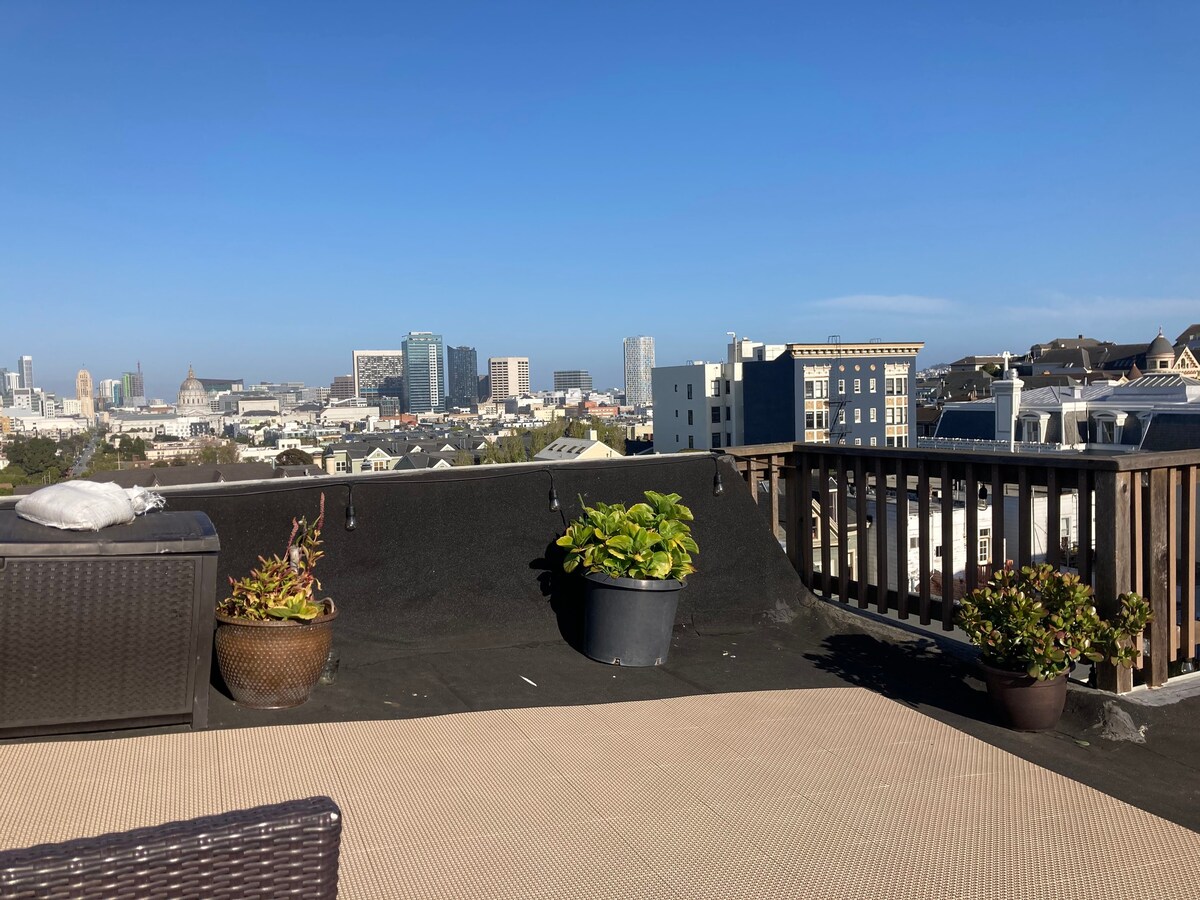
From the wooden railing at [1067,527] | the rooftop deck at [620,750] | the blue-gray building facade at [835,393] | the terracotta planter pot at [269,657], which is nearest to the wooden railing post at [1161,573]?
the wooden railing at [1067,527]

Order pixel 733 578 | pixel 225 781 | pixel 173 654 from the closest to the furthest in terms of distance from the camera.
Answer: pixel 225 781, pixel 173 654, pixel 733 578

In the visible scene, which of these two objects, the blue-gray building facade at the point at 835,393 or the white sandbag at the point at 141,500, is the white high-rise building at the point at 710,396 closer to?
the blue-gray building facade at the point at 835,393

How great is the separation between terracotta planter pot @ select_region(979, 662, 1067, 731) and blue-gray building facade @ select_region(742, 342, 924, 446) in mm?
49823

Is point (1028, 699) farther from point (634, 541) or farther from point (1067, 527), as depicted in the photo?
point (634, 541)

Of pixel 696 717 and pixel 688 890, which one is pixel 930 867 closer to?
pixel 688 890

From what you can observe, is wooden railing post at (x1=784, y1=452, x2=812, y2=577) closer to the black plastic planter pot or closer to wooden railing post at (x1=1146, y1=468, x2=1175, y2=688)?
the black plastic planter pot

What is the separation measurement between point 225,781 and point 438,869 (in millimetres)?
950

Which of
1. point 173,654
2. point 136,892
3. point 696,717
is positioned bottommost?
point 696,717

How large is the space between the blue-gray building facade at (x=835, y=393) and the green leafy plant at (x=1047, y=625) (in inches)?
1958

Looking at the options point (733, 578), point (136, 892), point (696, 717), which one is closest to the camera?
point (136, 892)

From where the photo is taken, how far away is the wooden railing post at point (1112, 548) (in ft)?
13.2

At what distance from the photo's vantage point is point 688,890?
8.55 ft

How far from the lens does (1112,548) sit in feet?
13.2

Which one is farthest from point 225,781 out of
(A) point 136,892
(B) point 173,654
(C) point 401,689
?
(A) point 136,892
